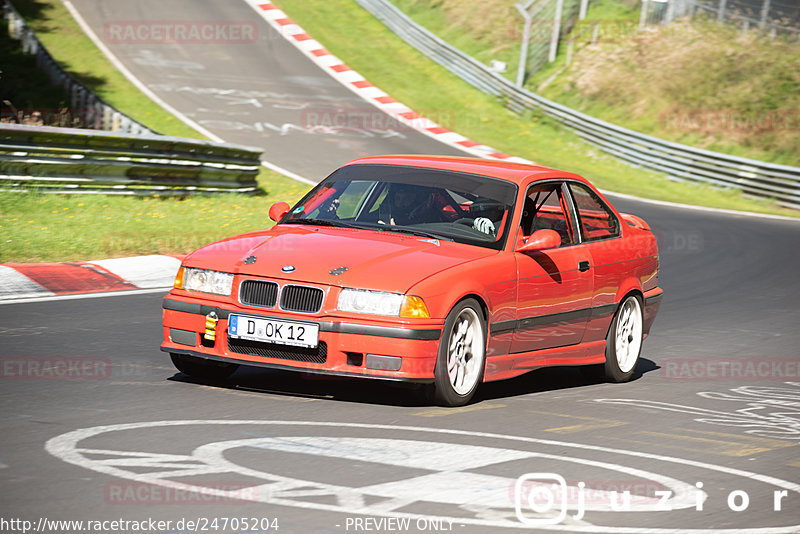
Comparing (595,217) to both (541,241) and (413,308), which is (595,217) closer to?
(541,241)

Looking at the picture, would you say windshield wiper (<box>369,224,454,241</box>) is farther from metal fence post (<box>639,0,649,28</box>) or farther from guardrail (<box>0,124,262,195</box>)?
metal fence post (<box>639,0,649,28</box>)

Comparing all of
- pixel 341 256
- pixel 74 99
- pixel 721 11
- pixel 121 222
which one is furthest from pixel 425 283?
pixel 721 11

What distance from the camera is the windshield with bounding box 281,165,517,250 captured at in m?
8.09

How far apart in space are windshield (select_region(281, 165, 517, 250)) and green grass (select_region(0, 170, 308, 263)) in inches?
200

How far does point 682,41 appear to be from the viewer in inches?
1416

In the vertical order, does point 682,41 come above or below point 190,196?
above

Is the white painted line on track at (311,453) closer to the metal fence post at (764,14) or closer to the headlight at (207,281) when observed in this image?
the headlight at (207,281)

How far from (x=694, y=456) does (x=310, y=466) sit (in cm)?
210

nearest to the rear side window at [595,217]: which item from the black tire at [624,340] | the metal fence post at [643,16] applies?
the black tire at [624,340]

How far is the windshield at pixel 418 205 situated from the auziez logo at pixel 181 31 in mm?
27462

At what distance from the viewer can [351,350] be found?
7.05 meters

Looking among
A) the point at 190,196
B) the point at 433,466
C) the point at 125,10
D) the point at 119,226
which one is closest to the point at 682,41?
the point at 125,10

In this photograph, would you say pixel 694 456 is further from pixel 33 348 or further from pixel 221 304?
pixel 33 348

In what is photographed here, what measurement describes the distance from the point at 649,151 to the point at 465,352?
75.0 ft
